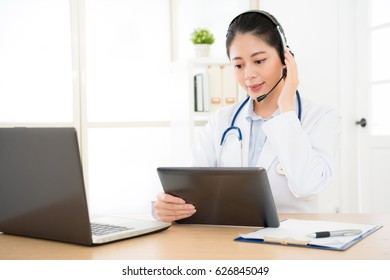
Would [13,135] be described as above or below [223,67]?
below

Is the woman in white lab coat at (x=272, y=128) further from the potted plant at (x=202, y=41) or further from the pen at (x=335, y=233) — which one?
the potted plant at (x=202, y=41)

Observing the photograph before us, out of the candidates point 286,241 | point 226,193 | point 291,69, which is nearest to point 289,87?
point 291,69

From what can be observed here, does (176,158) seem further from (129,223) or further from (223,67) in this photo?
(129,223)

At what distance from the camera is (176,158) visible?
4.01 meters

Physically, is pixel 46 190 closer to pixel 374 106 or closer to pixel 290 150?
pixel 290 150

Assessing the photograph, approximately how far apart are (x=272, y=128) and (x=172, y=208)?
46 cm

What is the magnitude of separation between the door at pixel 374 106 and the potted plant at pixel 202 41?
4.04ft

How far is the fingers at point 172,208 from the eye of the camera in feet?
4.76

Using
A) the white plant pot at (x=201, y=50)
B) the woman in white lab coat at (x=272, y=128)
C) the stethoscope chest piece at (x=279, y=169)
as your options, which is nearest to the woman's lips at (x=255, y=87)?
the woman in white lab coat at (x=272, y=128)

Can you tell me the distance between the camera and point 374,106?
12.8 feet

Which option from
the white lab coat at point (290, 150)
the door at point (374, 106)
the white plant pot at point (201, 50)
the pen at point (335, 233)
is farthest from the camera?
the white plant pot at point (201, 50)

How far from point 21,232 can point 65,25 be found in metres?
2.79

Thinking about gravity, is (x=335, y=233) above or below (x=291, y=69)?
below
